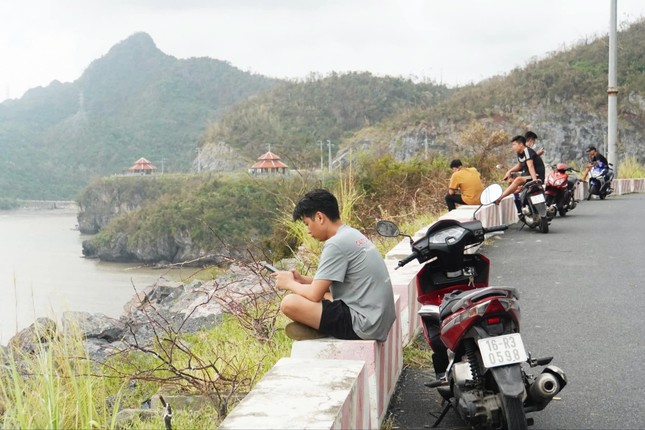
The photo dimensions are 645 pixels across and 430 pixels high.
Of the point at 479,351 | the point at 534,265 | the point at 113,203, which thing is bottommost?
the point at 113,203

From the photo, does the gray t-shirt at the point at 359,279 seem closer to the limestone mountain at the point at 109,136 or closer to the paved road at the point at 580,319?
the paved road at the point at 580,319

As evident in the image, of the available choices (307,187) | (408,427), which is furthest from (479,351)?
(307,187)

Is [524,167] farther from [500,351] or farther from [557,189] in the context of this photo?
[500,351]

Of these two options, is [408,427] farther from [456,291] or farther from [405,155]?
[405,155]

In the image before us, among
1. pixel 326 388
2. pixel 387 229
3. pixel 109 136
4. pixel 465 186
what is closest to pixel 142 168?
pixel 109 136

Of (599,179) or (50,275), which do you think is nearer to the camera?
(599,179)

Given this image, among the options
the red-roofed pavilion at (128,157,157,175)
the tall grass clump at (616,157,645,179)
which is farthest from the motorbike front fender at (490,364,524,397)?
the red-roofed pavilion at (128,157,157,175)

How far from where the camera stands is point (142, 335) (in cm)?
1338

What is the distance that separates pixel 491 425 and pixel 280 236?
10.3m

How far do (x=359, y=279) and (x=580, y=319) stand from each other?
3697 mm

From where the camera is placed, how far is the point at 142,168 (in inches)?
4668

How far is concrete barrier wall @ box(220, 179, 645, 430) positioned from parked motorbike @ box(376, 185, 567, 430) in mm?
433

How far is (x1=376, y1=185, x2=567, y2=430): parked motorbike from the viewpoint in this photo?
161 inches

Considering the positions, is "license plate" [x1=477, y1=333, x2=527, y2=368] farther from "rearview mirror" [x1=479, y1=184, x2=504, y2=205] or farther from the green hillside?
the green hillside
